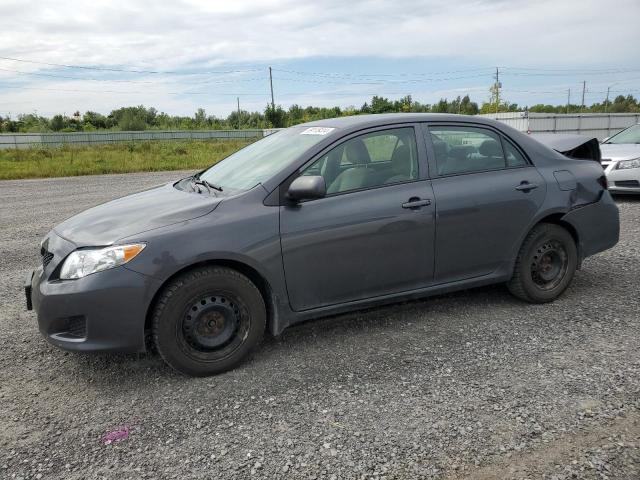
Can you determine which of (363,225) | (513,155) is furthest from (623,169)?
(363,225)

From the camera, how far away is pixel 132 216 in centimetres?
350

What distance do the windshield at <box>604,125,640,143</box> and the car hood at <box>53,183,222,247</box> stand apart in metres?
10.0

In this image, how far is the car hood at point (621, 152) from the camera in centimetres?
960

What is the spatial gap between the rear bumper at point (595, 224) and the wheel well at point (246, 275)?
262 centimetres

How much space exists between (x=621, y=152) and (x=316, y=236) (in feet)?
28.2

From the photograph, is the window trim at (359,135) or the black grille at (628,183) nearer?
the window trim at (359,135)

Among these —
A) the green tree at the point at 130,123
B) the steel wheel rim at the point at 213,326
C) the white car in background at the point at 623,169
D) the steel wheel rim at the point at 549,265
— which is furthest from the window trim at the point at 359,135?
the green tree at the point at 130,123

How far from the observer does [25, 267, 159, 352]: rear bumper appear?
122 inches

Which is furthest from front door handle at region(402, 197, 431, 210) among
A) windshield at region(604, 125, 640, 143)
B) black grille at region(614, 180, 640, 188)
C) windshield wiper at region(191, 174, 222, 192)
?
windshield at region(604, 125, 640, 143)

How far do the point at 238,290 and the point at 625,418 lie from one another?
2317mm

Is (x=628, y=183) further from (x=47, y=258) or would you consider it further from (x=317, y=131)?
(x=47, y=258)

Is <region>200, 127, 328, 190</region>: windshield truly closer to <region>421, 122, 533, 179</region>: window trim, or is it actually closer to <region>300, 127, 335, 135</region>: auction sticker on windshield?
<region>300, 127, 335, 135</region>: auction sticker on windshield

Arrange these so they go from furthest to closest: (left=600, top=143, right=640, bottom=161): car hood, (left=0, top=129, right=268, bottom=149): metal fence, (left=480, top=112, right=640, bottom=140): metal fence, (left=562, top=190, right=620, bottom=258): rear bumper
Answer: (left=0, top=129, right=268, bottom=149): metal fence < (left=480, top=112, right=640, bottom=140): metal fence < (left=600, top=143, right=640, bottom=161): car hood < (left=562, top=190, right=620, bottom=258): rear bumper

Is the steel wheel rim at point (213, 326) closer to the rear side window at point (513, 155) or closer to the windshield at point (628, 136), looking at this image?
the rear side window at point (513, 155)
